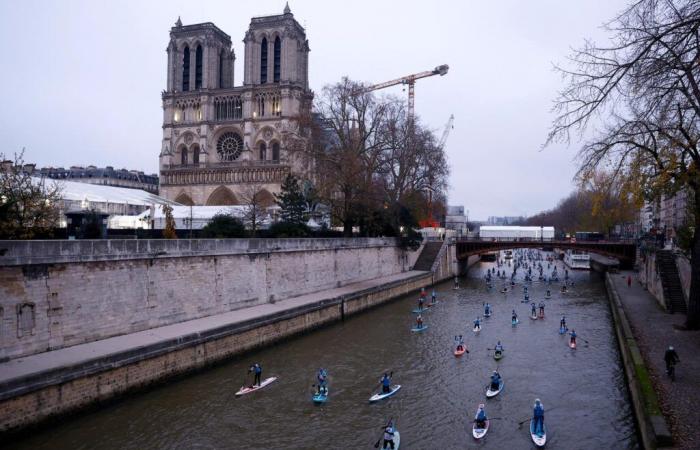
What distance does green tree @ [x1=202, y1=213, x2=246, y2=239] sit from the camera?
34.5 m

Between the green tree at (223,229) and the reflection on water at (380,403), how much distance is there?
409 inches

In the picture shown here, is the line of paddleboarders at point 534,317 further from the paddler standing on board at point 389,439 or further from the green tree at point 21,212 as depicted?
the green tree at point 21,212

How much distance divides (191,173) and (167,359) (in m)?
58.1

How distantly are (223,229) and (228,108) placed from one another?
4527cm

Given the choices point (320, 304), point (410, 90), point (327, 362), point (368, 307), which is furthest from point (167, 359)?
point (410, 90)

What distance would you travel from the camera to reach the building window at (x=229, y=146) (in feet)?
247

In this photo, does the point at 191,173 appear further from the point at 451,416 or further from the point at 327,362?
the point at 451,416

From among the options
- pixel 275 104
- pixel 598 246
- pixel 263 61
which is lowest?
pixel 598 246

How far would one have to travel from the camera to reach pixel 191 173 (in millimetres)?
73250

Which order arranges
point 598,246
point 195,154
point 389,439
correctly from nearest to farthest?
point 389,439 → point 598,246 → point 195,154

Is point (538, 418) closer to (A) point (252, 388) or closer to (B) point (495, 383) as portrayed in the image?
(B) point (495, 383)

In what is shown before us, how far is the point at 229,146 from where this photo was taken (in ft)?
249

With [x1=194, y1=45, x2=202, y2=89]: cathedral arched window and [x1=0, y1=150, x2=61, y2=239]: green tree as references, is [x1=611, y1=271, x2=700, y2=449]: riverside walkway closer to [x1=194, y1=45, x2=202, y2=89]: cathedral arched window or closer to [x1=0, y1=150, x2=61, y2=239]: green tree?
[x1=0, y1=150, x2=61, y2=239]: green tree

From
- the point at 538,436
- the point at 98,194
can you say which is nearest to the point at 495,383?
the point at 538,436
